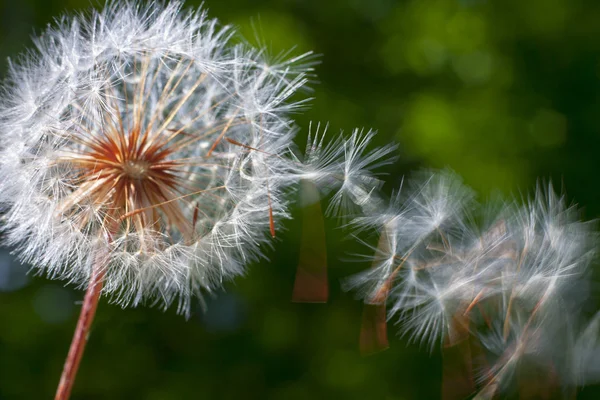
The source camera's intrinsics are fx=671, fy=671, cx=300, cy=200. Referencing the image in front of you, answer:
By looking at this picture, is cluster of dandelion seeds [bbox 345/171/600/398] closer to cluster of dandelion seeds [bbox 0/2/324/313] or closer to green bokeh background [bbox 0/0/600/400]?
cluster of dandelion seeds [bbox 0/2/324/313]

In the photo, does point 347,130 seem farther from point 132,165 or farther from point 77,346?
point 77,346

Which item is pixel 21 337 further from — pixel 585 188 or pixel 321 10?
pixel 585 188

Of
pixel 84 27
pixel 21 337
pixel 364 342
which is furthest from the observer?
pixel 21 337

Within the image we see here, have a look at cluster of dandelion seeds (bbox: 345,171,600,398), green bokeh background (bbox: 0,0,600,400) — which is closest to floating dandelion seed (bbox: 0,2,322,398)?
cluster of dandelion seeds (bbox: 345,171,600,398)

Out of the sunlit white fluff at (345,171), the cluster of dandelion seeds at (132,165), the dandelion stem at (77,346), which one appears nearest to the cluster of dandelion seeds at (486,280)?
the sunlit white fluff at (345,171)

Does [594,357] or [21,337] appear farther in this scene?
[21,337]

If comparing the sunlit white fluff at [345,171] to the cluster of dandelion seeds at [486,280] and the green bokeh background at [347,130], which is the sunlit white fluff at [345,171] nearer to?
the cluster of dandelion seeds at [486,280]

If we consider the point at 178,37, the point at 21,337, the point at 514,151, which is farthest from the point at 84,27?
the point at 514,151
